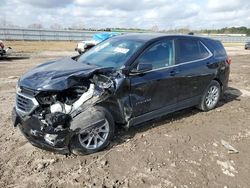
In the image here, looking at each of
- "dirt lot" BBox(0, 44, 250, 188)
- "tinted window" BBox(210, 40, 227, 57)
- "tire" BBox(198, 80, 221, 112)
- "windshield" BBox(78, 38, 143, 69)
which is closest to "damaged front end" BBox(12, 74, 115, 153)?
"dirt lot" BBox(0, 44, 250, 188)

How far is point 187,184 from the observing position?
366cm

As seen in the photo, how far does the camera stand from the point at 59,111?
4031 millimetres

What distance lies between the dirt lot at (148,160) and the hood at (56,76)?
41.6 inches

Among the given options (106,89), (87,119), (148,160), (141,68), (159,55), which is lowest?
(148,160)

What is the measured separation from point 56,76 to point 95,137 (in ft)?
3.62

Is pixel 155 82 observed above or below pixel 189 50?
below

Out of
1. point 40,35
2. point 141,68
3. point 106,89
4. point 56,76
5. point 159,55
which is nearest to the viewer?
point 56,76

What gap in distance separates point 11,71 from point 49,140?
27.8 ft

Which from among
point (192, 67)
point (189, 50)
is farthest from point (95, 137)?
point (189, 50)

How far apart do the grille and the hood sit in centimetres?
16

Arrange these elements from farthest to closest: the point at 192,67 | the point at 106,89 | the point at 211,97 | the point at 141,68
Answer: the point at 211,97 → the point at 192,67 → the point at 141,68 → the point at 106,89

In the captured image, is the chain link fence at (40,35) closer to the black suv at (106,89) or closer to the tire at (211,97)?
the black suv at (106,89)

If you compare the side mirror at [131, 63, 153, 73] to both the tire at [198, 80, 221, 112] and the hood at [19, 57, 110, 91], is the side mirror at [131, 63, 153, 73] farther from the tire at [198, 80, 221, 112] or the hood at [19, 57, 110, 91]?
the tire at [198, 80, 221, 112]

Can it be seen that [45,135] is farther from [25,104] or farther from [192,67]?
[192,67]
